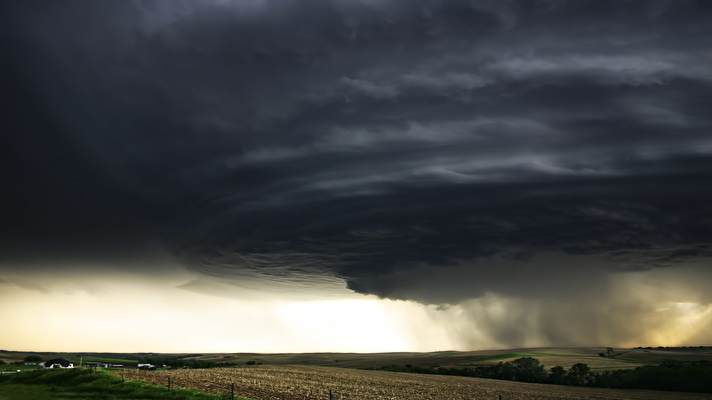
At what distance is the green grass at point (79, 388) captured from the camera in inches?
2857

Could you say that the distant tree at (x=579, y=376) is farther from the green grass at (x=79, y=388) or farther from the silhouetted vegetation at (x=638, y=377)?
the green grass at (x=79, y=388)

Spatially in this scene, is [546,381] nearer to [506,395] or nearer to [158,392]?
[506,395]

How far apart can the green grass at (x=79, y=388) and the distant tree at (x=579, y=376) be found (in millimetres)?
90735

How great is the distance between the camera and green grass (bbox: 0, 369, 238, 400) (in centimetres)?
7256

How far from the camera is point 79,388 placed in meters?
82.4

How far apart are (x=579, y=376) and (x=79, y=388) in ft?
350

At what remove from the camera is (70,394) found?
77500mm

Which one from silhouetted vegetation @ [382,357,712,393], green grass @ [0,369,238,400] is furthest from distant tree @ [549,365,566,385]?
green grass @ [0,369,238,400]

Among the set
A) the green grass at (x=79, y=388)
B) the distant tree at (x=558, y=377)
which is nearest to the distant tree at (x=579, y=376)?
A: the distant tree at (x=558, y=377)

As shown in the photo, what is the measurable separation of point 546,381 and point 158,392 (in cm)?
9261

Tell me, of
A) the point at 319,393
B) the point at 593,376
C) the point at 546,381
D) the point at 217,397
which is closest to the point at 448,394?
the point at 319,393

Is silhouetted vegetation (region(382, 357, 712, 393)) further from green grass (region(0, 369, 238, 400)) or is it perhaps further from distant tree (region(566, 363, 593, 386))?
green grass (region(0, 369, 238, 400))

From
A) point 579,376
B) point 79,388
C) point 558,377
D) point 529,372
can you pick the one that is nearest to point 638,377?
point 579,376

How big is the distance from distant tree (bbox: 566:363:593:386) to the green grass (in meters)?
90.7
